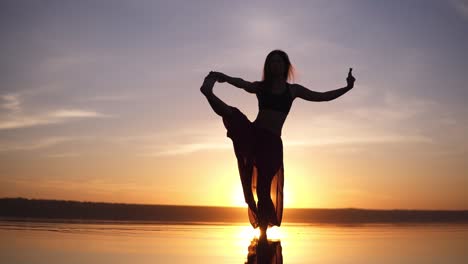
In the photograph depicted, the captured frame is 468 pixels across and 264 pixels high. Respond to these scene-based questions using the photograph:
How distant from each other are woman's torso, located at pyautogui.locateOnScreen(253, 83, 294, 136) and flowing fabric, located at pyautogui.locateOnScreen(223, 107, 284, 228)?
0.22 ft

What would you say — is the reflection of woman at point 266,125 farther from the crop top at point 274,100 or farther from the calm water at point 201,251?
the calm water at point 201,251

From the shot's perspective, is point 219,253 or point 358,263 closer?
point 358,263

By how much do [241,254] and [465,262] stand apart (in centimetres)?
247

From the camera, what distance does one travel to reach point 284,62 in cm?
812

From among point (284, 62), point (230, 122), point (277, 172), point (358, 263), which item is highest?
point (284, 62)

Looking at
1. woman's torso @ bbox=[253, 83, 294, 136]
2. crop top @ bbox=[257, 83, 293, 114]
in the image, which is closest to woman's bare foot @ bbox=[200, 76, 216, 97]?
crop top @ bbox=[257, 83, 293, 114]

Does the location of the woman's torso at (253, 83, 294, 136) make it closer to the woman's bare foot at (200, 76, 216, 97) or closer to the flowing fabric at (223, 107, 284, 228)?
the flowing fabric at (223, 107, 284, 228)

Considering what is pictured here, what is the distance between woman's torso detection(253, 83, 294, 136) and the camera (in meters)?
8.11

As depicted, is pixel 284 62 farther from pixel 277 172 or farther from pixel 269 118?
pixel 277 172

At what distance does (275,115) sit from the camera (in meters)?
8.11

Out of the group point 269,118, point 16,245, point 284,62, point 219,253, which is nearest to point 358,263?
point 219,253

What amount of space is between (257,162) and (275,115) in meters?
0.66

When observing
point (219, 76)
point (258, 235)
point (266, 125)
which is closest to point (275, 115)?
point (266, 125)

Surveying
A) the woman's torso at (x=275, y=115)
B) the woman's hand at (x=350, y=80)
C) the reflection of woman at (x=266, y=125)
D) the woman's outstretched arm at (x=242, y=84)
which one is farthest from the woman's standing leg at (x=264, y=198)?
the woman's hand at (x=350, y=80)
